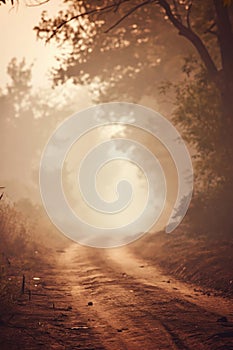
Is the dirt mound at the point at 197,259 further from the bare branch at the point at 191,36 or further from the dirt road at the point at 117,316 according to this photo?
the bare branch at the point at 191,36

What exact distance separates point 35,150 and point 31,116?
6.05 metres

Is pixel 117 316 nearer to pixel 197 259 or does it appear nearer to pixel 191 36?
pixel 197 259

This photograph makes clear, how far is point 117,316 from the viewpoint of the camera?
945cm

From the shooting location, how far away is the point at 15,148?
3039 inches

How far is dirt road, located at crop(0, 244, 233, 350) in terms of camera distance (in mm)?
7500

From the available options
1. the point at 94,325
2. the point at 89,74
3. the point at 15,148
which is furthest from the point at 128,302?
the point at 15,148

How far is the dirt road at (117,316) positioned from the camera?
24.6 ft

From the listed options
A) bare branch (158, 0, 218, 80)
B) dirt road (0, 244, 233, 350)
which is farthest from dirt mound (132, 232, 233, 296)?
bare branch (158, 0, 218, 80)

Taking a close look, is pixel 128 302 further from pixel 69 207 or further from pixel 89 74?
pixel 69 207

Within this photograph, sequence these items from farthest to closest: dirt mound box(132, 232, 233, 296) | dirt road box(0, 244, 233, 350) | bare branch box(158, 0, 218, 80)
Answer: bare branch box(158, 0, 218, 80), dirt mound box(132, 232, 233, 296), dirt road box(0, 244, 233, 350)

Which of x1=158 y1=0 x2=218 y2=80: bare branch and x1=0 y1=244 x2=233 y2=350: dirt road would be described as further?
x1=158 y1=0 x2=218 y2=80: bare branch

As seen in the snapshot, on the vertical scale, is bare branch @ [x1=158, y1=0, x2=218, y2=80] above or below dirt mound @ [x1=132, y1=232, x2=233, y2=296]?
above

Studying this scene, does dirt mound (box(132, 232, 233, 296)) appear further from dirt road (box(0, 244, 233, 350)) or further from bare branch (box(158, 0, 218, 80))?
bare branch (box(158, 0, 218, 80))

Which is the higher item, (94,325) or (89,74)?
(89,74)
